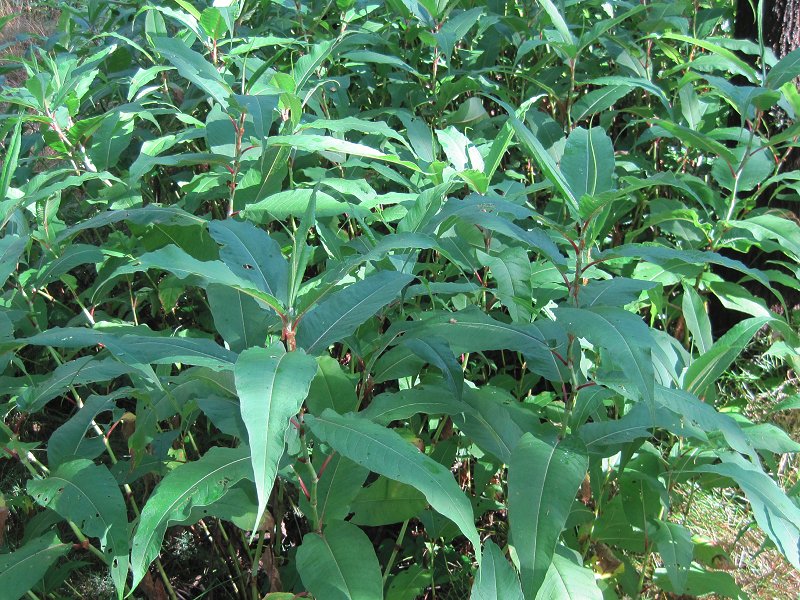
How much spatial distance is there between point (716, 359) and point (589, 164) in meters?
0.54

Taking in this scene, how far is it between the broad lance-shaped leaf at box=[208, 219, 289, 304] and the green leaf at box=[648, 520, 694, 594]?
1030 millimetres

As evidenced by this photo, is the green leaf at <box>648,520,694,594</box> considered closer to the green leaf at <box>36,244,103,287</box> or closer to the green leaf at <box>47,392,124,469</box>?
the green leaf at <box>47,392,124,469</box>

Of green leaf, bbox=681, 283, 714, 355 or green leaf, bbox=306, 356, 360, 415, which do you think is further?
green leaf, bbox=681, 283, 714, 355

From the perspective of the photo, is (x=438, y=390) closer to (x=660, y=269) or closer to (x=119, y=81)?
(x=660, y=269)

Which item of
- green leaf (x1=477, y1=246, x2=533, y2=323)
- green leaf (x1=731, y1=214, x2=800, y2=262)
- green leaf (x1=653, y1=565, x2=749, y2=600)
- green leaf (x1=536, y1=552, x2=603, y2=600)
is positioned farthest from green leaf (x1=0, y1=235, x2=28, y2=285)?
green leaf (x1=731, y1=214, x2=800, y2=262)

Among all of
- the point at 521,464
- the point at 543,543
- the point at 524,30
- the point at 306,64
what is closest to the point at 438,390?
the point at 521,464

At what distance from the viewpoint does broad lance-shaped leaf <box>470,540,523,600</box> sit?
60.0 inches

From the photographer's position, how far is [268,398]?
44.8 inches

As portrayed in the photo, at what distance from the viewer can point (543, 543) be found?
1332mm

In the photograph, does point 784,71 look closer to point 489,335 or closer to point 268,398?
point 489,335

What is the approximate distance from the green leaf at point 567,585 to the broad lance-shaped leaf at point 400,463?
1.20 ft

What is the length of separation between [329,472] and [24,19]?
299 inches

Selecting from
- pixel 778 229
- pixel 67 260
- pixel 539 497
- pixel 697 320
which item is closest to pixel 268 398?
pixel 539 497

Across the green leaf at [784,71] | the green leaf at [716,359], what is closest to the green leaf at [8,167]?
the green leaf at [716,359]
